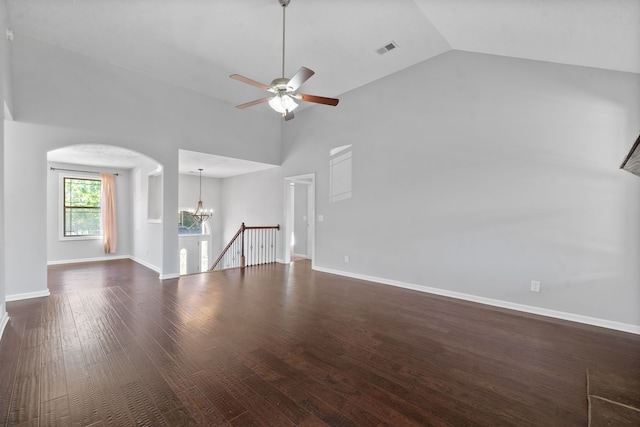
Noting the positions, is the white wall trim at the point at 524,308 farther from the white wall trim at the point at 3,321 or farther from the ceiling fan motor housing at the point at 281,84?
the white wall trim at the point at 3,321

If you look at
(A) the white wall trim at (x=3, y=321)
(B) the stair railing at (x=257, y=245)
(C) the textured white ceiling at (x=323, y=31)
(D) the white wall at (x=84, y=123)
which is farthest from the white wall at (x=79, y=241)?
(A) the white wall trim at (x=3, y=321)

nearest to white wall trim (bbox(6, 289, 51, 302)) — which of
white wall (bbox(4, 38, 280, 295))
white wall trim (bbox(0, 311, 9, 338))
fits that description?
white wall (bbox(4, 38, 280, 295))

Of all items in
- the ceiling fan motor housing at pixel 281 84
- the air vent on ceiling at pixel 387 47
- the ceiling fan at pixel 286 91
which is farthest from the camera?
the air vent on ceiling at pixel 387 47

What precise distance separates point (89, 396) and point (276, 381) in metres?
1.29

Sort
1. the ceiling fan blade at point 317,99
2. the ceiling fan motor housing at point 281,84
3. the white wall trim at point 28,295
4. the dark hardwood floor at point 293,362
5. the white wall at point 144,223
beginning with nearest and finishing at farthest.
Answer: the dark hardwood floor at point 293,362 < the ceiling fan motor housing at point 281,84 < the ceiling fan blade at point 317,99 < the white wall trim at point 28,295 < the white wall at point 144,223

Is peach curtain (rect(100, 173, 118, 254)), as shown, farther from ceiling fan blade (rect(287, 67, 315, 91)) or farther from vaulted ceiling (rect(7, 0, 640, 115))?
ceiling fan blade (rect(287, 67, 315, 91))

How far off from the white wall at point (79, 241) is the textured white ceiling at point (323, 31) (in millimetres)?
4128

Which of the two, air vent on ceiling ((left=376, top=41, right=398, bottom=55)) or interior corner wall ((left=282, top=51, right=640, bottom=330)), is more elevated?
air vent on ceiling ((left=376, top=41, right=398, bottom=55))

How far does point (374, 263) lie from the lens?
5.29 m

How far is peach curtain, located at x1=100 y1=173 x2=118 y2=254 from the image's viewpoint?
7.48 meters

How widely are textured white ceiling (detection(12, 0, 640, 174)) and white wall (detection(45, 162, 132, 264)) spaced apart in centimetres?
413

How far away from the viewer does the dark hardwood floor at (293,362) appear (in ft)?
5.87

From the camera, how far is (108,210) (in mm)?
7480

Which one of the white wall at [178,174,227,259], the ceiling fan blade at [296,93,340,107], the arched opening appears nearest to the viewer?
the ceiling fan blade at [296,93,340,107]
